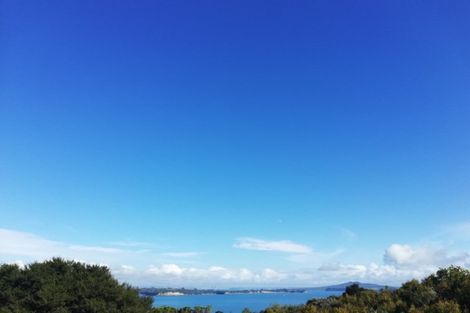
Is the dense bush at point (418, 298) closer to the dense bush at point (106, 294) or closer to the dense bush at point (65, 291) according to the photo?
the dense bush at point (106, 294)

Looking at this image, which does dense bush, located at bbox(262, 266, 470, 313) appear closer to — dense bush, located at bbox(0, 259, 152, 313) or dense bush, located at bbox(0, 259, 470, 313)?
dense bush, located at bbox(0, 259, 470, 313)

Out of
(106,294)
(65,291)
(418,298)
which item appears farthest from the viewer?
(106,294)

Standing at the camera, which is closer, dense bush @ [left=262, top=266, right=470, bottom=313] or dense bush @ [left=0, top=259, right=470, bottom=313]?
dense bush @ [left=262, top=266, right=470, bottom=313]

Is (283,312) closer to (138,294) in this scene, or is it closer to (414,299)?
(414,299)

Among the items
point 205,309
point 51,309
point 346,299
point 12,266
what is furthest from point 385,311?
point 205,309

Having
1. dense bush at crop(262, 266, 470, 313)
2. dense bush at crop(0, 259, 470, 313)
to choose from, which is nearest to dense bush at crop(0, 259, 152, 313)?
dense bush at crop(0, 259, 470, 313)

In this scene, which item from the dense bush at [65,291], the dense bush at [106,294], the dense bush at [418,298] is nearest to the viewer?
the dense bush at [418,298]

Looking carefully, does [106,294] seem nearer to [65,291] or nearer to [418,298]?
[65,291]

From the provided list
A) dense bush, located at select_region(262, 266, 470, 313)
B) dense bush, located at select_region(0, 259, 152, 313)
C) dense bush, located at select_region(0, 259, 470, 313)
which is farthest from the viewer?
dense bush, located at select_region(0, 259, 152, 313)

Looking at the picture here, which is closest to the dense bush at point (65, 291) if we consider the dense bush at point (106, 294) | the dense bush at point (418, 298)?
the dense bush at point (106, 294)

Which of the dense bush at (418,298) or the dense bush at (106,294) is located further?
the dense bush at (106,294)

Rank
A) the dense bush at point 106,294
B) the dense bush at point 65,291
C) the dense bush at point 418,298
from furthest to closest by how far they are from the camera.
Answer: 1. the dense bush at point 65,291
2. the dense bush at point 106,294
3. the dense bush at point 418,298

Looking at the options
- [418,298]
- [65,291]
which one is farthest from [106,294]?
[418,298]

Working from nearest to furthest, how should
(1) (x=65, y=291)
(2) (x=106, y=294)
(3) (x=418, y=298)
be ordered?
(3) (x=418, y=298) → (1) (x=65, y=291) → (2) (x=106, y=294)
